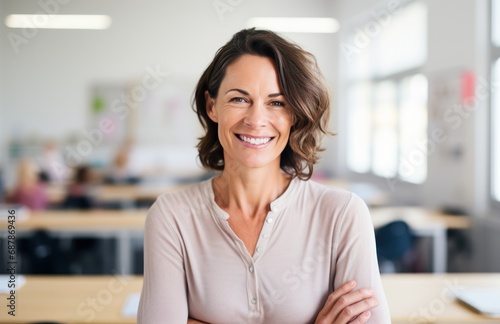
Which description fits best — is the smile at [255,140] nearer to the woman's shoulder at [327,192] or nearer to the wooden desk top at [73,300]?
the woman's shoulder at [327,192]

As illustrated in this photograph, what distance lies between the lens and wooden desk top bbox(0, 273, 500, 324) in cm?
203

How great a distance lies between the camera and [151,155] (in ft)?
31.9

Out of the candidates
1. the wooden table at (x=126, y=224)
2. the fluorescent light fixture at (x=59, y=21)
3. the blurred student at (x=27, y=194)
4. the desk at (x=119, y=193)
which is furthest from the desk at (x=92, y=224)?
the fluorescent light fixture at (x=59, y=21)

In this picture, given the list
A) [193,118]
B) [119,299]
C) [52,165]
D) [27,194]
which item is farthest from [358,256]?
[193,118]

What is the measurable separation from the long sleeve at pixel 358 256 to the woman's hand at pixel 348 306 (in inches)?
0.9

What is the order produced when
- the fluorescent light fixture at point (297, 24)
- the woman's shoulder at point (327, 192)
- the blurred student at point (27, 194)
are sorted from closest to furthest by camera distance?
the woman's shoulder at point (327, 192) < the blurred student at point (27, 194) < the fluorescent light fixture at point (297, 24)

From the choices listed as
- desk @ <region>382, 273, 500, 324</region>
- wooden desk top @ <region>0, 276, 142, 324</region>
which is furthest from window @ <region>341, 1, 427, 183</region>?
wooden desk top @ <region>0, 276, 142, 324</region>

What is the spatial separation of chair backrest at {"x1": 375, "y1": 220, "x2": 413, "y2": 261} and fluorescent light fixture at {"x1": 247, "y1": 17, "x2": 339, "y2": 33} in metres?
5.02

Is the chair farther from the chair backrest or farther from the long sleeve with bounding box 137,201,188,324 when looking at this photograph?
the long sleeve with bounding box 137,201,188,324

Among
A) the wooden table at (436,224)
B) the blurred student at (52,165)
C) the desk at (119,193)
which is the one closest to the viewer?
the wooden table at (436,224)

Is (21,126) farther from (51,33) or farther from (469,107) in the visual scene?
(469,107)

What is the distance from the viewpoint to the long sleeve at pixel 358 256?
1.49m

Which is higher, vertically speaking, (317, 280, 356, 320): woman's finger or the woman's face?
the woman's face

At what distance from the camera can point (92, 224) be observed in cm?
454
